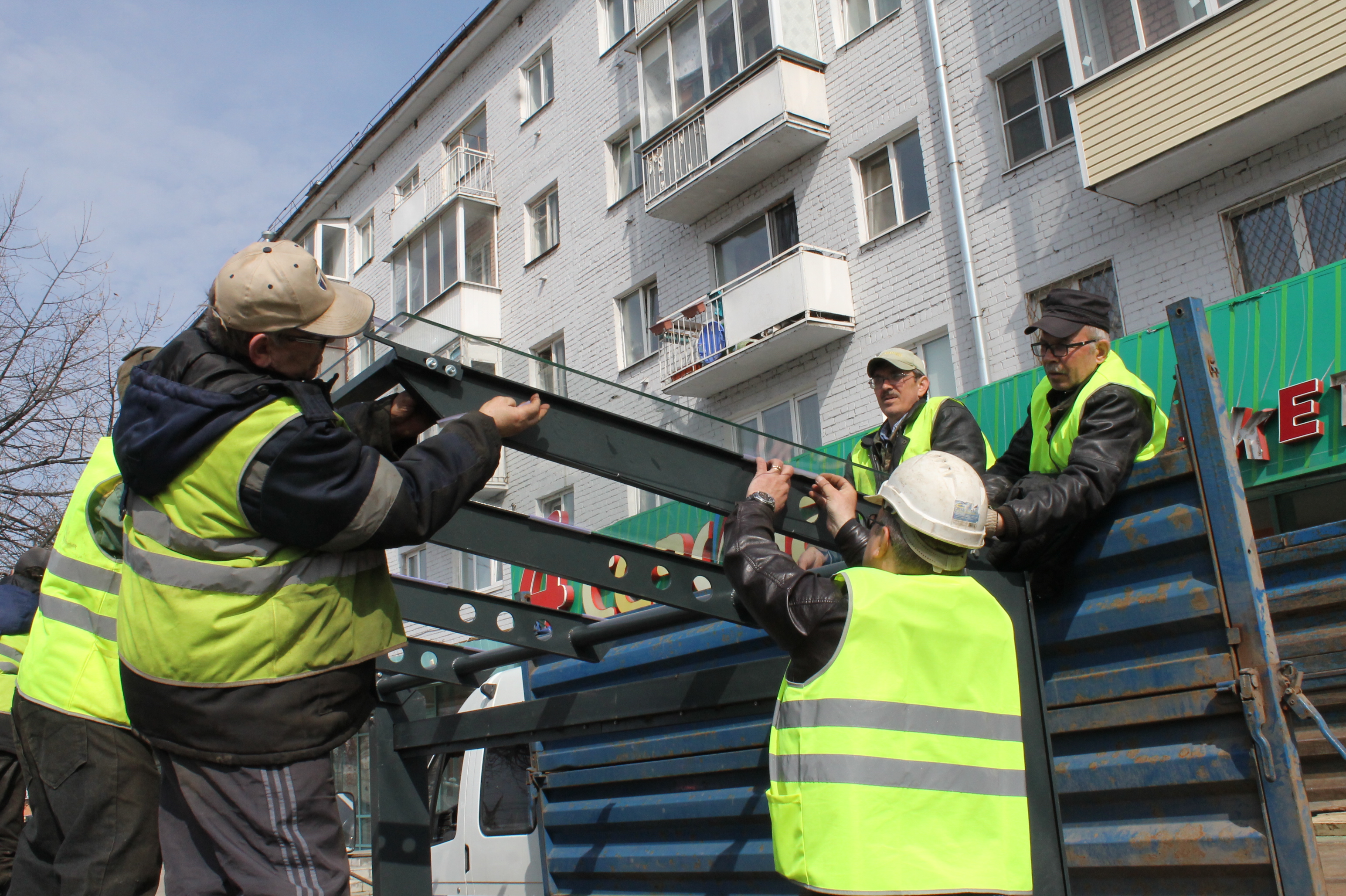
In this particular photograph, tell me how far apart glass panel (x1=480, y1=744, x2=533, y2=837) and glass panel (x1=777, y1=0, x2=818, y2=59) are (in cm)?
1117

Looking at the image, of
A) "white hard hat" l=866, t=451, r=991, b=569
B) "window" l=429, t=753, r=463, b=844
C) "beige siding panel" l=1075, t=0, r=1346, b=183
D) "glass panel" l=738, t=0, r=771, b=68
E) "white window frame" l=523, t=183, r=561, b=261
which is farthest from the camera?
"white window frame" l=523, t=183, r=561, b=261

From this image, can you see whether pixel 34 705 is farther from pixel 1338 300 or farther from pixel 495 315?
pixel 495 315

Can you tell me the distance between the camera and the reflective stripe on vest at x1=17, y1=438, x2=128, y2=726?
2.96 m

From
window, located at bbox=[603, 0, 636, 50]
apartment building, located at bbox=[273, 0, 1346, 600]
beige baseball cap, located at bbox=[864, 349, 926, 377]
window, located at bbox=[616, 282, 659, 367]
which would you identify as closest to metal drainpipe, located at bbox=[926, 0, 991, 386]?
apartment building, located at bbox=[273, 0, 1346, 600]

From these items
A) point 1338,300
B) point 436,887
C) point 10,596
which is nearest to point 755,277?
point 1338,300

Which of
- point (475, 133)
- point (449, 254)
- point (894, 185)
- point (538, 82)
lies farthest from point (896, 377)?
point (475, 133)

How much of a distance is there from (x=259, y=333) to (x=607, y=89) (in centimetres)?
1822

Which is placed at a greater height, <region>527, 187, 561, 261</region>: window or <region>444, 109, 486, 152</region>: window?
<region>444, 109, 486, 152</region>: window

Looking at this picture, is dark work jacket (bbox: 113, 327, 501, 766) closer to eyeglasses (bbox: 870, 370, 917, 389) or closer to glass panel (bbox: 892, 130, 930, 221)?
eyeglasses (bbox: 870, 370, 917, 389)

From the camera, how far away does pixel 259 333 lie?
230 cm

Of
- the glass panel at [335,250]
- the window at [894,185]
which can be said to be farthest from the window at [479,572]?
the glass panel at [335,250]

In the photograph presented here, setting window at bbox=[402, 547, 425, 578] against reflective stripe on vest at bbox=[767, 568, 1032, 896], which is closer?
reflective stripe on vest at bbox=[767, 568, 1032, 896]

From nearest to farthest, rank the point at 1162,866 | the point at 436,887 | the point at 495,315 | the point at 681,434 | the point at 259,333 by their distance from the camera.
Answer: the point at 259,333 < the point at 1162,866 < the point at 681,434 < the point at 436,887 < the point at 495,315

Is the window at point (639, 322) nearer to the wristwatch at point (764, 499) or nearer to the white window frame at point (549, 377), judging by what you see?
the white window frame at point (549, 377)
